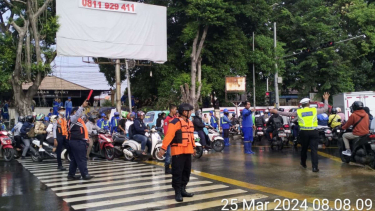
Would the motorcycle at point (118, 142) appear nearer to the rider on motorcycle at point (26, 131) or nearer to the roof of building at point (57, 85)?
the rider on motorcycle at point (26, 131)

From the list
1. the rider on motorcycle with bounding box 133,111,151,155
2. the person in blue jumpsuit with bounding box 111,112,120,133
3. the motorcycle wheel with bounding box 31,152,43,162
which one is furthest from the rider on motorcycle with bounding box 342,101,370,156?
the motorcycle wheel with bounding box 31,152,43,162

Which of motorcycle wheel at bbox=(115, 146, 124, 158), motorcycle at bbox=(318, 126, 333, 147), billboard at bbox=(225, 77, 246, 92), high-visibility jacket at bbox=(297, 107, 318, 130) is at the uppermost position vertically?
billboard at bbox=(225, 77, 246, 92)

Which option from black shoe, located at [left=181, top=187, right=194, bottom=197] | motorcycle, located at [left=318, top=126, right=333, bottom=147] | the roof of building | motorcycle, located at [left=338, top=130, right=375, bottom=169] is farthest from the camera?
the roof of building

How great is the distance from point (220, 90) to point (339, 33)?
433 inches

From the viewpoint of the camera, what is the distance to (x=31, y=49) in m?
20.9

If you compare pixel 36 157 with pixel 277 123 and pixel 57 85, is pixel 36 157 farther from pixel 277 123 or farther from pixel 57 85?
pixel 57 85

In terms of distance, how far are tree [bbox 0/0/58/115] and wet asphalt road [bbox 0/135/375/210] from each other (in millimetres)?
8749

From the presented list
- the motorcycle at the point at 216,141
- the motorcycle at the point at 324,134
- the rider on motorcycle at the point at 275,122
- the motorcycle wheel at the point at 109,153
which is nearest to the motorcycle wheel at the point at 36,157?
the motorcycle wheel at the point at 109,153

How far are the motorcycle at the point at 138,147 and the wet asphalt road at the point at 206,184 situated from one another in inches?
20.6

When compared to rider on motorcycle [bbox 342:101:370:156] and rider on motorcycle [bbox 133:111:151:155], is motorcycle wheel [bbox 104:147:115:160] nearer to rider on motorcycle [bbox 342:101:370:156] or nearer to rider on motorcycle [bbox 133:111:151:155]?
rider on motorcycle [bbox 133:111:151:155]

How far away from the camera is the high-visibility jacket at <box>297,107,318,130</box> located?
10.1 metres

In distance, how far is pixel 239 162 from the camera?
12297 mm

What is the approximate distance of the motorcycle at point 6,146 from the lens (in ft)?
46.8

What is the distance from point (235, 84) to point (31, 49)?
46.1ft
